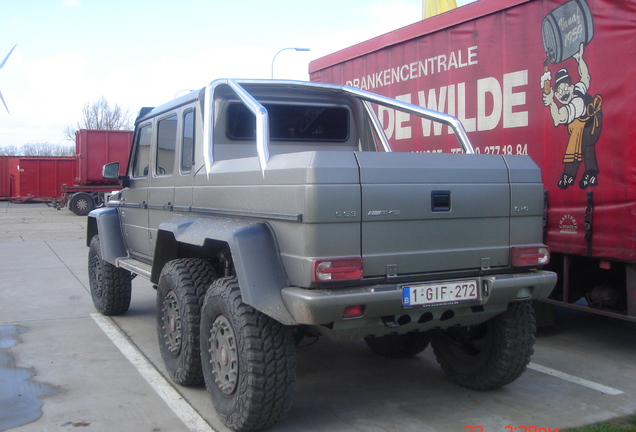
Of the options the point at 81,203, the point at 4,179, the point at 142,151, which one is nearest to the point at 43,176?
the point at 4,179

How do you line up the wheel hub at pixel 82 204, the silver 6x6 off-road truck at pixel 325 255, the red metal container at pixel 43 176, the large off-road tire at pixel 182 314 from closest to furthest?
the silver 6x6 off-road truck at pixel 325 255 < the large off-road tire at pixel 182 314 < the wheel hub at pixel 82 204 < the red metal container at pixel 43 176

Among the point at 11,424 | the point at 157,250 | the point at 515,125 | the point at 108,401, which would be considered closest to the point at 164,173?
the point at 157,250

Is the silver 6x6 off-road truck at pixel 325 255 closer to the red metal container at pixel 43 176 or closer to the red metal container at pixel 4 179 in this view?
the red metal container at pixel 43 176

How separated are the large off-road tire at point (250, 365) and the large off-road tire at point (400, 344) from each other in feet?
5.30

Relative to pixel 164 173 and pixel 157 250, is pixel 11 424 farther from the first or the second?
pixel 164 173

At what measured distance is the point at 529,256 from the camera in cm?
408

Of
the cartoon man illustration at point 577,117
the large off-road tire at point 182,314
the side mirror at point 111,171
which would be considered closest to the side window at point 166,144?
the side mirror at point 111,171

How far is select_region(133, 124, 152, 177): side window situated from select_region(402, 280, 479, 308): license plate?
3409 millimetres

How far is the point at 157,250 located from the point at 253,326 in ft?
5.44

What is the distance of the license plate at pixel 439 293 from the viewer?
3.66m

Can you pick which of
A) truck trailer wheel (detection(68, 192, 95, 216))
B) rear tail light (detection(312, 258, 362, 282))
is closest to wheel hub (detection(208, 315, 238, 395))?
rear tail light (detection(312, 258, 362, 282))

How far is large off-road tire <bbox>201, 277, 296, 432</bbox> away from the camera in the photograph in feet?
12.0

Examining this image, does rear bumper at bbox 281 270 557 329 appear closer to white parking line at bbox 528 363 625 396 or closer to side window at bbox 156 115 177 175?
white parking line at bbox 528 363 625 396

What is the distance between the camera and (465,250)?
3912mm
